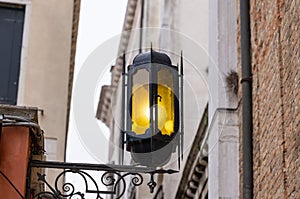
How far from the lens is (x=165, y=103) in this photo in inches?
248

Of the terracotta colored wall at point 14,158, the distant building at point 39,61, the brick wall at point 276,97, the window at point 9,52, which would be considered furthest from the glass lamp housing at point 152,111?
the window at point 9,52

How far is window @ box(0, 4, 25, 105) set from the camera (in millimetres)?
13945

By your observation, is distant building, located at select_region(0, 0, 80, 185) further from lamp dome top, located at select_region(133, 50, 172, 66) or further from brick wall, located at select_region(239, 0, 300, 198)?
lamp dome top, located at select_region(133, 50, 172, 66)

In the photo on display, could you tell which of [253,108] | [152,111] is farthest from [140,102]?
[253,108]

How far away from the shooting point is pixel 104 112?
38.5m

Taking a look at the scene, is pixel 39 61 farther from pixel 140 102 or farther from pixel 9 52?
pixel 140 102

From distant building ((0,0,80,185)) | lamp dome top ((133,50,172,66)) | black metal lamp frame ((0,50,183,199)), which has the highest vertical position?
distant building ((0,0,80,185))

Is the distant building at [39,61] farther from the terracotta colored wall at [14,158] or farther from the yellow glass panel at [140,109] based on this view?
the yellow glass panel at [140,109]

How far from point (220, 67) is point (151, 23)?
1340 centimetres

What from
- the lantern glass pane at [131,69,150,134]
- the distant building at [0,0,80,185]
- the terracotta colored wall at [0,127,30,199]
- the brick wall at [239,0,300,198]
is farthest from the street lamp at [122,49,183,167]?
the distant building at [0,0,80,185]

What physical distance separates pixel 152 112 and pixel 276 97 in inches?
88.3

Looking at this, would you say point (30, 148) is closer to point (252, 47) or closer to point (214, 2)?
point (252, 47)

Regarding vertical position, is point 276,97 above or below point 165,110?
above

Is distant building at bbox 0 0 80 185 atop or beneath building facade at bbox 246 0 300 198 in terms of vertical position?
atop
